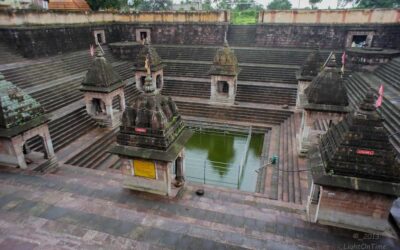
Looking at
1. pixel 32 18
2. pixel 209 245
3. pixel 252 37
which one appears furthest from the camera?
pixel 252 37

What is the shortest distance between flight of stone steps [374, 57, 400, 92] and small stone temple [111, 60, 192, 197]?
1332 cm

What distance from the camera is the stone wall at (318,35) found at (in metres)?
20.6

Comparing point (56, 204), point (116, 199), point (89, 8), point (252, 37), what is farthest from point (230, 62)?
point (89, 8)

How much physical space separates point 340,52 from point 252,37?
7751mm

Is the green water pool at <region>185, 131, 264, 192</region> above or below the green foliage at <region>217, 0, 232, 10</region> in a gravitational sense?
below

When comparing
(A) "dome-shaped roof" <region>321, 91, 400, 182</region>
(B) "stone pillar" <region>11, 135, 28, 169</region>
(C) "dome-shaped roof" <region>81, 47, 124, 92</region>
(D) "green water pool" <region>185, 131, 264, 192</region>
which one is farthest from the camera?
(C) "dome-shaped roof" <region>81, 47, 124, 92</region>

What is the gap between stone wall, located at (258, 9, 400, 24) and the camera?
20.5 meters

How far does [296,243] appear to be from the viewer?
20.1ft

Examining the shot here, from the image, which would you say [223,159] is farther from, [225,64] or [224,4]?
[224,4]

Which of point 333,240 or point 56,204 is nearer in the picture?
point 333,240

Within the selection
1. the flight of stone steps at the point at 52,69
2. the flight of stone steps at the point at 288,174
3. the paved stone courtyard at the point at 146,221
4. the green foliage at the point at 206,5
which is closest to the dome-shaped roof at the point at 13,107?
the paved stone courtyard at the point at 146,221

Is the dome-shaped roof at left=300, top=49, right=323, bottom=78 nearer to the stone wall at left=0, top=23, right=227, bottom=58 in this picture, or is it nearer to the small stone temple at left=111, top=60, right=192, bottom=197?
the small stone temple at left=111, top=60, right=192, bottom=197

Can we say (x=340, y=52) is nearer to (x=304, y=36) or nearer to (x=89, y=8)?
(x=304, y=36)

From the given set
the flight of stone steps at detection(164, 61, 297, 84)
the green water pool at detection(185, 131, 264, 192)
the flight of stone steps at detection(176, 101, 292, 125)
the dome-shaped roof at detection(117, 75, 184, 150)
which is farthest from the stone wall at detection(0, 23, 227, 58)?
the dome-shaped roof at detection(117, 75, 184, 150)
